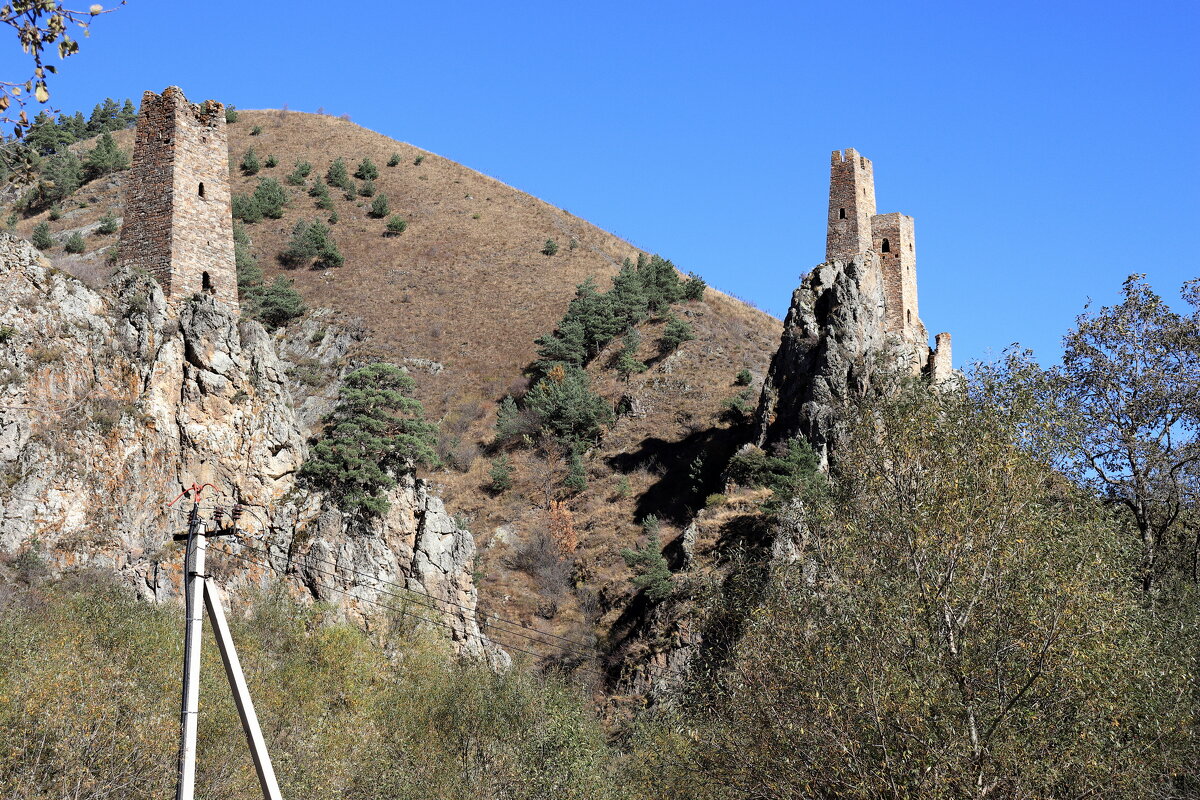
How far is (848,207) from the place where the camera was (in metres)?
62.7

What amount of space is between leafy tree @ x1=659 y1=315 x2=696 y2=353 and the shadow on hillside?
33.9 feet

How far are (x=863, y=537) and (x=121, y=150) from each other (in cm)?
9252

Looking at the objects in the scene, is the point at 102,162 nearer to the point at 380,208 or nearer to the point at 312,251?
the point at 312,251

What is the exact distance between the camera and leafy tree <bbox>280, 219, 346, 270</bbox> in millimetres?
84375

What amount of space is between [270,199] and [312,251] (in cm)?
934

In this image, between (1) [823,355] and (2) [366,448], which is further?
(1) [823,355]

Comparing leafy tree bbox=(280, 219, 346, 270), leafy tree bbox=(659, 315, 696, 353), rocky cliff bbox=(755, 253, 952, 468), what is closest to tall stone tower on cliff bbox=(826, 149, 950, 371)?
rocky cliff bbox=(755, 253, 952, 468)

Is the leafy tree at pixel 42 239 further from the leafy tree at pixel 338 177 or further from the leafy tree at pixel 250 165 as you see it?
the leafy tree at pixel 338 177

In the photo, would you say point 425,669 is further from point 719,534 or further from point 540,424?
point 540,424

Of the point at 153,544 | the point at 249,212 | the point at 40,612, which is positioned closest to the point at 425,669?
the point at 153,544

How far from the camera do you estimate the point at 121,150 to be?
98750mm

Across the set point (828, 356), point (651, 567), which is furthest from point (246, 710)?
point (828, 356)

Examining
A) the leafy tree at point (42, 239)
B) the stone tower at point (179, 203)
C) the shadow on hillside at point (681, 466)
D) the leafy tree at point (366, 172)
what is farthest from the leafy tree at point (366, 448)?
the leafy tree at point (366, 172)

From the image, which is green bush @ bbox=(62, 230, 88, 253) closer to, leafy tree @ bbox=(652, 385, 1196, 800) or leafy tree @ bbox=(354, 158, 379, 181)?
leafy tree @ bbox=(354, 158, 379, 181)
